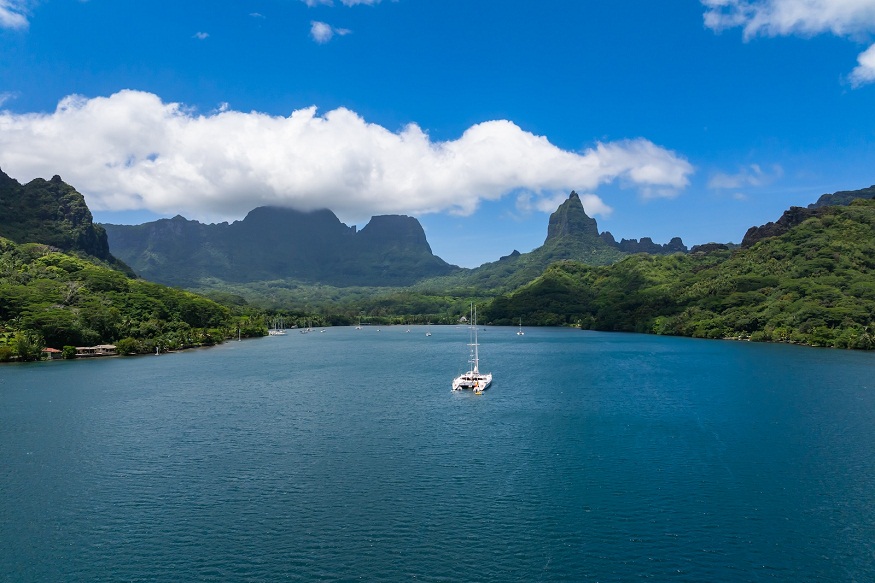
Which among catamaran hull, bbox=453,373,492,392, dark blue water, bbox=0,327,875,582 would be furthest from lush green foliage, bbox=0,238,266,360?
catamaran hull, bbox=453,373,492,392

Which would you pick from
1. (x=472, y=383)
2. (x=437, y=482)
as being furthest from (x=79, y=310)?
(x=437, y=482)

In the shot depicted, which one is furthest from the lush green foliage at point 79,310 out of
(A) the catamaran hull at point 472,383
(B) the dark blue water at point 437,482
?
(A) the catamaran hull at point 472,383

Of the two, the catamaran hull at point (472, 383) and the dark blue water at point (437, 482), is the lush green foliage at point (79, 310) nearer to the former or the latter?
the dark blue water at point (437, 482)

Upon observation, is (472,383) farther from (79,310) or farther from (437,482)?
(79,310)

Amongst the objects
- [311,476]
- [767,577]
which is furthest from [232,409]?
[767,577]

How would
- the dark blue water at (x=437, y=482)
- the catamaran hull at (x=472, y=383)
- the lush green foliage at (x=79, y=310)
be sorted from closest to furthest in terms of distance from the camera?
the dark blue water at (x=437, y=482)
the catamaran hull at (x=472, y=383)
the lush green foliage at (x=79, y=310)
